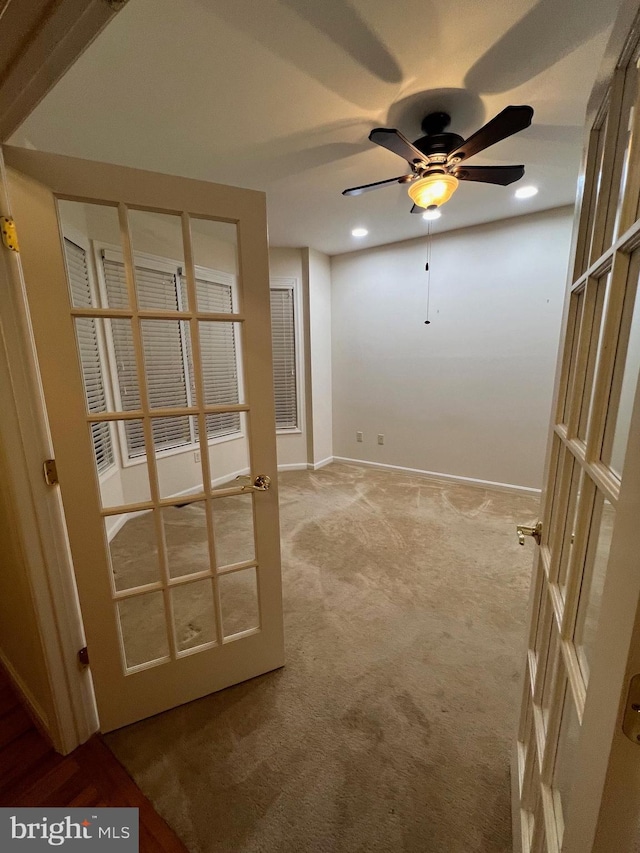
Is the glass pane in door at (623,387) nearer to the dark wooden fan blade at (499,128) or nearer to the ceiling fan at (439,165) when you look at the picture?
the dark wooden fan blade at (499,128)

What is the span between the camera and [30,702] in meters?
1.46

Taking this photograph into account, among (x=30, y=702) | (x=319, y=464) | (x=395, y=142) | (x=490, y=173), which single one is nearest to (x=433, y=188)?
(x=490, y=173)

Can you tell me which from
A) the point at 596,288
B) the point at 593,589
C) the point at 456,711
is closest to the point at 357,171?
the point at 596,288

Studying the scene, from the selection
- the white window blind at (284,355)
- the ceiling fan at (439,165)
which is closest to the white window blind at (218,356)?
the white window blind at (284,355)

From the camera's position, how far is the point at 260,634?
158cm

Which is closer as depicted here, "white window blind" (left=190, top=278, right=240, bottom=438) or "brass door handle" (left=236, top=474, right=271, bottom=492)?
"brass door handle" (left=236, top=474, right=271, bottom=492)

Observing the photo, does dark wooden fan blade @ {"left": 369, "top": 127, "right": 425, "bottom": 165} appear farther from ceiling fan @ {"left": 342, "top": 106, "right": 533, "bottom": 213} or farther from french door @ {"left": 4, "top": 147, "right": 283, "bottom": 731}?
french door @ {"left": 4, "top": 147, "right": 283, "bottom": 731}

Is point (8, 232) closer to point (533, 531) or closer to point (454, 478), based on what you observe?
point (533, 531)

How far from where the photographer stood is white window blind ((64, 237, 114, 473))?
2656 millimetres

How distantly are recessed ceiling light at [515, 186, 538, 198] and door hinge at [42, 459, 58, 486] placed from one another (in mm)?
3524

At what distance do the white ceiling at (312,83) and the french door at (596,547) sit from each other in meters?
1.15

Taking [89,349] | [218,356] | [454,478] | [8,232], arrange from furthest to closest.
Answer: [454,478], [218,356], [89,349], [8,232]

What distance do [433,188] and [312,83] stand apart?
81cm

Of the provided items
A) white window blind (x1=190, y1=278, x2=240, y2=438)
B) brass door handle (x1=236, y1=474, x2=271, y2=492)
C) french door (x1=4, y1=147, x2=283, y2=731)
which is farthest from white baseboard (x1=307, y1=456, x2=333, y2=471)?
brass door handle (x1=236, y1=474, x2=271, y2=492)
